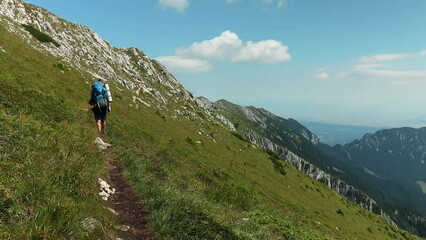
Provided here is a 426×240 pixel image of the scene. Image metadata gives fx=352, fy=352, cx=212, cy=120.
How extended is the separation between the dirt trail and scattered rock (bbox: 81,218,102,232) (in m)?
0.96

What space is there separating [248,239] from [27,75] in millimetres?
25213

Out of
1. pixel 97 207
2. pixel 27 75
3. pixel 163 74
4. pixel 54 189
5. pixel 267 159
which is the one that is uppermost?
pixel 163 74

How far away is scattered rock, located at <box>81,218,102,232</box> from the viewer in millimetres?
7368

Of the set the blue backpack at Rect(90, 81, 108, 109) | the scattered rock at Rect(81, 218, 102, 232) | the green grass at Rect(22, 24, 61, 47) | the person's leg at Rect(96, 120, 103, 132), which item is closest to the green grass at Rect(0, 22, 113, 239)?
the scattered rock at Rect(81, 218, 102, 232)

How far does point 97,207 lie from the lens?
8.88 metres

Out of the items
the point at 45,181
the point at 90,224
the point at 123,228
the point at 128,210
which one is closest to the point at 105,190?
the point at 128,210

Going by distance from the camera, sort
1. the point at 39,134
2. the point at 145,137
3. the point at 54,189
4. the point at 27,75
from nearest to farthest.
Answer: the point at 54,189
the point at 39,134
the point at 27,75
the point at 145,137

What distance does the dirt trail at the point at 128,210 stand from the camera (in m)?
9.15

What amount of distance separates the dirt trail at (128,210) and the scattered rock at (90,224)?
3.14 feet

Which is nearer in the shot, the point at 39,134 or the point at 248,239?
the point at 248,239

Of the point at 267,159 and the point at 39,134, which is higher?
the point at 39,134

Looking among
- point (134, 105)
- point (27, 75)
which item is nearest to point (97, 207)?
point (27, 75)

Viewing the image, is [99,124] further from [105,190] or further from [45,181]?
[45,181]

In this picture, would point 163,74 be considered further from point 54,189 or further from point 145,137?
point 54,189
